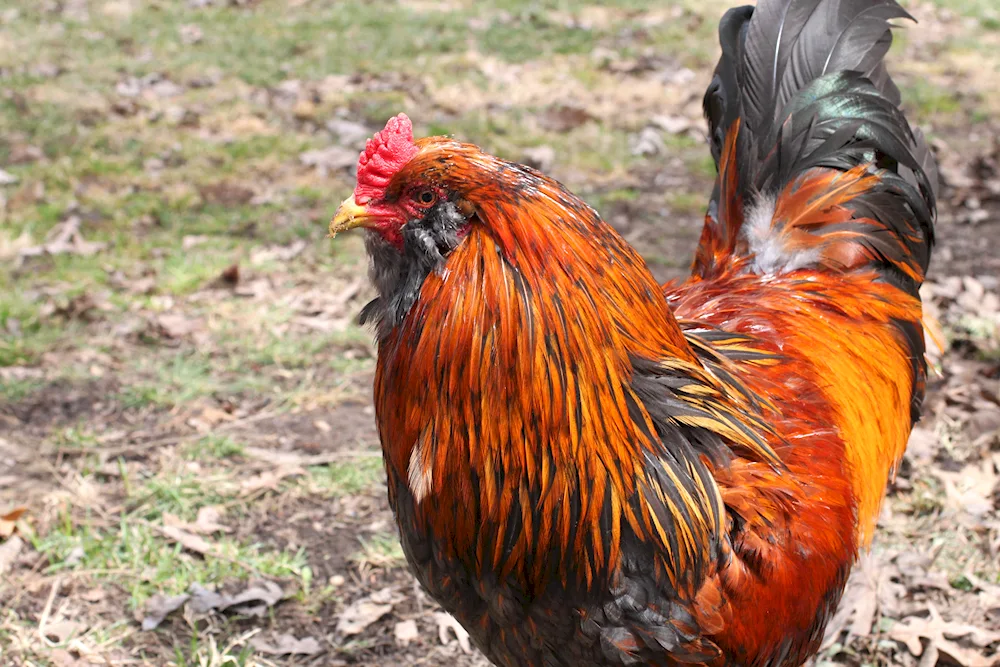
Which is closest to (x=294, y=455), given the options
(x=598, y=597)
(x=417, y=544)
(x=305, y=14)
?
(x=417, y=544)

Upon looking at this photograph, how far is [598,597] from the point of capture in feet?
6.87

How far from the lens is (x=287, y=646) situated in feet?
10.5

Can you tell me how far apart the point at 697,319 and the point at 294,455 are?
2.12m

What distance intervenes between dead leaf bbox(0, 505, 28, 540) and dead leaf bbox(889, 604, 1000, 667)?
328 centimetres

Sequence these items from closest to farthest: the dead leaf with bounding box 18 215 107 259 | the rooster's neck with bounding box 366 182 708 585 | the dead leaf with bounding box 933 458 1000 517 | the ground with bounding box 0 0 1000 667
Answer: the rooster's neck with bounding box 366 182 708 585 < the ground with bounding box 0 0 1000 667 < the dead leaf with bounding box 933 458 1000 517 < the dead leaf with bounding box 18 215 107 259

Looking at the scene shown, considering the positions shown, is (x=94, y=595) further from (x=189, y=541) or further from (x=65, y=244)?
(x=65, y=244)

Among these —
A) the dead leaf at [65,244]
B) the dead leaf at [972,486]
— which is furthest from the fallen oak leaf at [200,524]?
the dead leaf at [972,486]

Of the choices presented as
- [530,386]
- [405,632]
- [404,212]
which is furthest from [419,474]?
[405,632]

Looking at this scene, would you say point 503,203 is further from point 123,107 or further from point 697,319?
point 123,107

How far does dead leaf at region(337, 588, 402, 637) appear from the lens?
330cm

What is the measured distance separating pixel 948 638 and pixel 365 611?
207cm

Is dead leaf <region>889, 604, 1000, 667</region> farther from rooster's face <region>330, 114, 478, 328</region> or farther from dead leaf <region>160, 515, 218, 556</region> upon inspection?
dead leaf <region>160, 515, 218, 556</region>

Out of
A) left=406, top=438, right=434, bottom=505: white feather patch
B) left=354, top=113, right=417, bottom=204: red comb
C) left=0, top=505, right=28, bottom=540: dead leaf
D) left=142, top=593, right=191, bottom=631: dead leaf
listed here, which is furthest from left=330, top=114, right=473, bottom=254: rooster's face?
left=0, top=505, right=28, bottom=540: dead leaf

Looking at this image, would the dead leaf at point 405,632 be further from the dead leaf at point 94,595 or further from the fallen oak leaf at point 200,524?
the dead leaf at point 94,595
